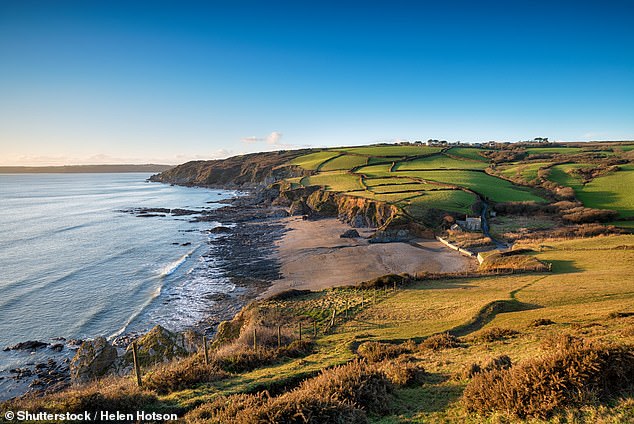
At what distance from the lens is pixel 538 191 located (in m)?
77.9

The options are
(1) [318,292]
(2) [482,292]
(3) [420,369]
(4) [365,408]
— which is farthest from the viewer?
(1) [318,292]

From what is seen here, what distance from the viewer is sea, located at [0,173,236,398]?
31453mm

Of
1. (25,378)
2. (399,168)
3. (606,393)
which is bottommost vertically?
(25,378)

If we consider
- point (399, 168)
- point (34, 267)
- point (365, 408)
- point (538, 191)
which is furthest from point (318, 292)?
point (399, 168)

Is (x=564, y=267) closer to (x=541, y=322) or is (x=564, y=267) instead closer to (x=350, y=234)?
(x=541, y=322)

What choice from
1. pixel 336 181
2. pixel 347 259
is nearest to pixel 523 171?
pixel 336 181

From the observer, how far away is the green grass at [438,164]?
10781 centimetres

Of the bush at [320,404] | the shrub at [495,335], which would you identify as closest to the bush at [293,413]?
the bush at [320,404]

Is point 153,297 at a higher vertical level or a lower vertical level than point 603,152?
lower

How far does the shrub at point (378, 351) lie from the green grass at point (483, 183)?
208 feet

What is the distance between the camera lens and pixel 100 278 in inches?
1719

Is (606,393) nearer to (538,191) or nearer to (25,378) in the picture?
(25,378)

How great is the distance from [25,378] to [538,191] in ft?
286

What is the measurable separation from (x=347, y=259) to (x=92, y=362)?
1299 inches
